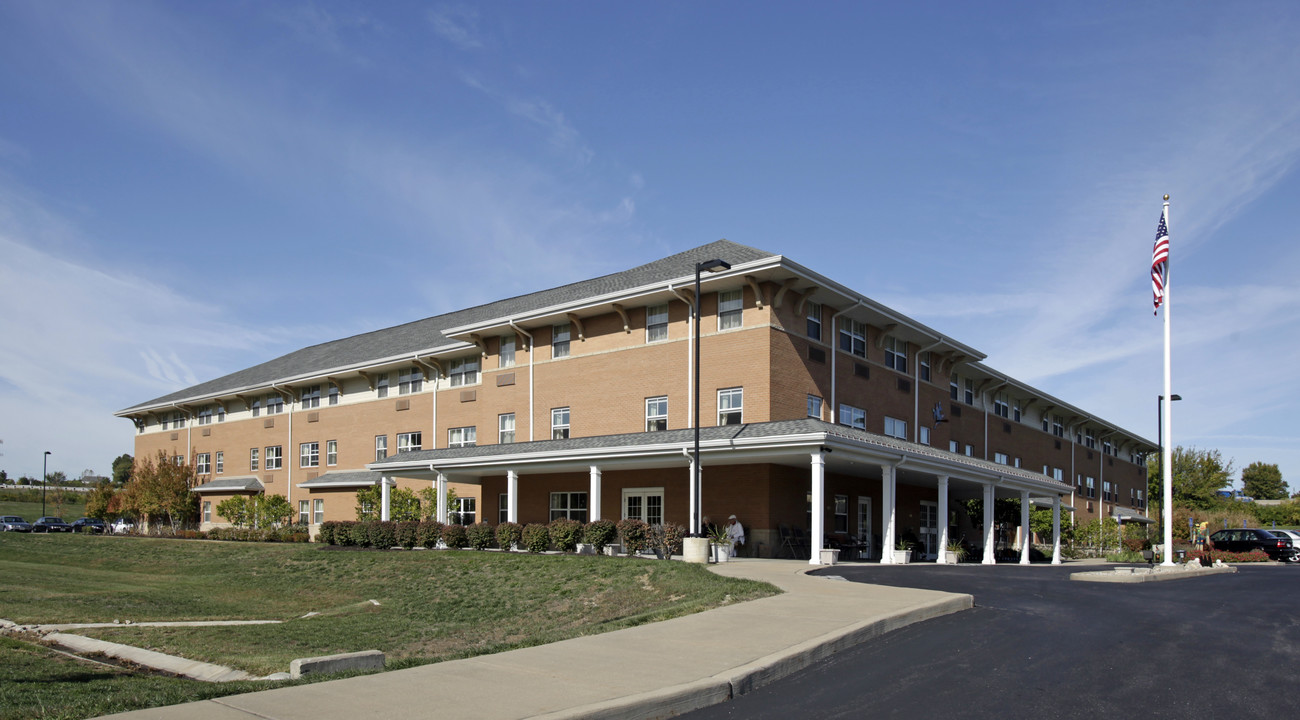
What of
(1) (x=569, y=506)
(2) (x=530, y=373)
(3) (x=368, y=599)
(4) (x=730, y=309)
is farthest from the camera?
(2) (x=530, y=373)

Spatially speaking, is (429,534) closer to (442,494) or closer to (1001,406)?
(442,494)

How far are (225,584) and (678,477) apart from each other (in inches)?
623

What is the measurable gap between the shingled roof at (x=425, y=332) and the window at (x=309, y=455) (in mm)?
3956

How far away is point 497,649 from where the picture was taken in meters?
11.7

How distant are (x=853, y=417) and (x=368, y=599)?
18.1 metres

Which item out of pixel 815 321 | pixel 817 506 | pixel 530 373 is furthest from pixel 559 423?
pixel 817 506

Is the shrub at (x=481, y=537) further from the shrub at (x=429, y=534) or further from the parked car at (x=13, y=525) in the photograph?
the parked car at (x=13, y=525)

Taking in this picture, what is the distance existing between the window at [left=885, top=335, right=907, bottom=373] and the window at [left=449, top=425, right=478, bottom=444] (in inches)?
732

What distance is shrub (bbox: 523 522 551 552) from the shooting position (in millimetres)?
28984

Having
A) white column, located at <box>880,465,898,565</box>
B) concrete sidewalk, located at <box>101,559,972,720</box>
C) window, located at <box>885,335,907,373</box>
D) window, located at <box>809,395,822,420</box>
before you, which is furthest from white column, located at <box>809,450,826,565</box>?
window, located at <box>885,335,907,373</box>

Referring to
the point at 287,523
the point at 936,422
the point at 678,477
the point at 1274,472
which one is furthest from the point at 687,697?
the point at 1274,472

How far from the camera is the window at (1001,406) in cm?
4884

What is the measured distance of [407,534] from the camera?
34031mm

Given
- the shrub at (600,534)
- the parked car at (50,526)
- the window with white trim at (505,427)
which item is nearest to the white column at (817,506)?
the shrub at (600,534)
